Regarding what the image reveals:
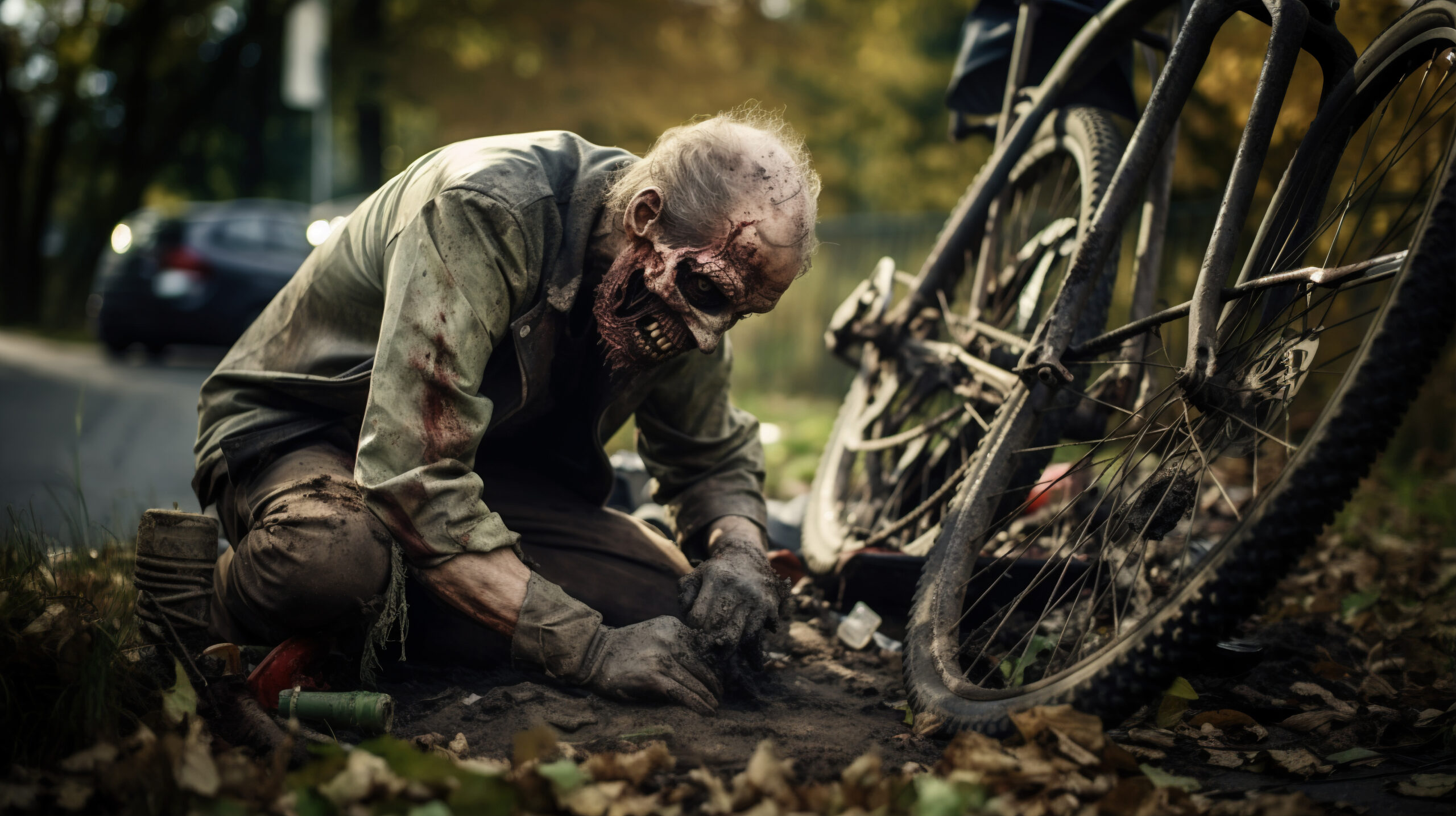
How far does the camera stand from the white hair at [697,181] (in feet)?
7.21

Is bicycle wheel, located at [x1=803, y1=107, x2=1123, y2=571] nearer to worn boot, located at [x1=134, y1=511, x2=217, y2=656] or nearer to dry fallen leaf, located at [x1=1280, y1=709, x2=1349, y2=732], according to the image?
dry fallen leaf, located at [x1=1280, y1=709, x2=1349, y2=732]

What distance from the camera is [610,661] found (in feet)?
7.01

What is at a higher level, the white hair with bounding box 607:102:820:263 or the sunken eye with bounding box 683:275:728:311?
the white hair with bounding box 607:102:820:263

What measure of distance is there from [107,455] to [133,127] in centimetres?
1585

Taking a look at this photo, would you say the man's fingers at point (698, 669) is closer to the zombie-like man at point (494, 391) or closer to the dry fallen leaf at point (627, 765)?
the zombie-like man at point (494, 391)

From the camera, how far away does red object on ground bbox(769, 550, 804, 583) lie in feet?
9.53

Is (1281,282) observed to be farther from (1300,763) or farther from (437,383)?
(437,383)

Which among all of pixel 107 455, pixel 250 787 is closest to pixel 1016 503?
pixel 250 787

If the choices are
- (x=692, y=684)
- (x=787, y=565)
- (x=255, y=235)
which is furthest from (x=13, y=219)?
(x=692, y=684)

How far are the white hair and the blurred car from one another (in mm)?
9143

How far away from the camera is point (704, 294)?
2.25 metres

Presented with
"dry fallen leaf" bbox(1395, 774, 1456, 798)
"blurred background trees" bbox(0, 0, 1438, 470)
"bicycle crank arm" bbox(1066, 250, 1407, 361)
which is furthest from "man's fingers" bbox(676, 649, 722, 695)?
"blurred background trees" bbox(0, 0, 1438, 470)

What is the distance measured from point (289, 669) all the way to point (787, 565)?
4.32ft

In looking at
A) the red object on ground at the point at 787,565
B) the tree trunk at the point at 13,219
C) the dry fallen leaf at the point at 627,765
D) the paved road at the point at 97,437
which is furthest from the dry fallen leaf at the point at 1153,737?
the tree trunk at the point at 13,219
